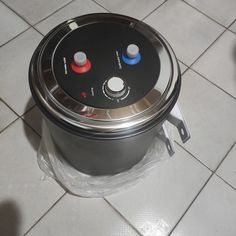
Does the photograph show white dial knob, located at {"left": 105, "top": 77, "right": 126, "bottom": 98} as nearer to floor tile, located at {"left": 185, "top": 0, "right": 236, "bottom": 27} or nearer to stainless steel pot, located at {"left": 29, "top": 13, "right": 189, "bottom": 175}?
stainless steel pot, located at {"left": 29, "top": 13, "right": 189, "bottom": 175}

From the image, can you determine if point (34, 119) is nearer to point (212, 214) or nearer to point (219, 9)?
point (212, 214)

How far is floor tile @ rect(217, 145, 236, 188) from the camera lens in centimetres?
92

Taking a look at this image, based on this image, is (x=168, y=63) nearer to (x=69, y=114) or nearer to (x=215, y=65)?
(x=69, y=114)

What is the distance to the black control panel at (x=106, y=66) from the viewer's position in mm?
579

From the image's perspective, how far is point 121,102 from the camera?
1.90 feet

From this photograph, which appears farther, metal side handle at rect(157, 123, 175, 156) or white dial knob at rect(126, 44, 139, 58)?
metal side handle at rect(157, 123, 175, 156)

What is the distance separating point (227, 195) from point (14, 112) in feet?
2.38

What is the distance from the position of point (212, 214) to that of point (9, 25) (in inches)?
39.5

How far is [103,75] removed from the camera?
0.60 metres

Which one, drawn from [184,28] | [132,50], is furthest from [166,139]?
[184,28]

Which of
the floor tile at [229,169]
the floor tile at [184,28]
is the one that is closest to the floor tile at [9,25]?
the floor tile at [184,28]

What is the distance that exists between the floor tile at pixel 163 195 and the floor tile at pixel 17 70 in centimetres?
45

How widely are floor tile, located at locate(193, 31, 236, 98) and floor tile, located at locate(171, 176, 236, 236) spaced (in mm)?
375

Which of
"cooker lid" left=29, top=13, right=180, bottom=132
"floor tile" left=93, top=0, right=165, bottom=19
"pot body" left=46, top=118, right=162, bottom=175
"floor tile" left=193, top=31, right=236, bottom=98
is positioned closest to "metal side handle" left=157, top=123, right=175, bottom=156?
"pot body" left=46, top=118, right=162, bottom=175
